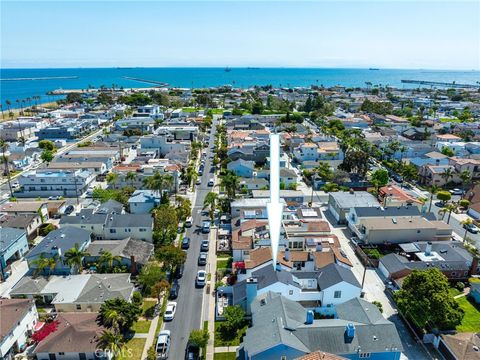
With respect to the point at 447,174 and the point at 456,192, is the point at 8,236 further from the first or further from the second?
the point at 456,192

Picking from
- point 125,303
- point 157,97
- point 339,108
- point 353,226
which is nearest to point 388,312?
point 353,226

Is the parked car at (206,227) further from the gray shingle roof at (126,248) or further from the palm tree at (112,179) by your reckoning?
the palm tree at (112,179)

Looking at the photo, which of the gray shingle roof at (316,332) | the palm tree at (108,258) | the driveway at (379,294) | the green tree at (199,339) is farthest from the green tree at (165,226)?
the driveway at (379,294)

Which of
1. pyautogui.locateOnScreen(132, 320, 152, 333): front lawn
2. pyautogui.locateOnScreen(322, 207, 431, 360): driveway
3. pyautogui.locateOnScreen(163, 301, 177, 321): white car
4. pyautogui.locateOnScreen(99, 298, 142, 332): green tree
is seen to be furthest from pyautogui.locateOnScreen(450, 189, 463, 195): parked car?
pyautogui.locateOnScreen(99, 298, 142, 332): green tree

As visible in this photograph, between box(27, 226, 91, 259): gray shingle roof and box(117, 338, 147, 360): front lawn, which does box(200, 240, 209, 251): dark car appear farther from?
box(117, 338, 147, 360): front lawn

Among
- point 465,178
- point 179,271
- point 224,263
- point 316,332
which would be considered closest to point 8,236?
point 179,271

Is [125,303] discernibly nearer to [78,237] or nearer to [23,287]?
[23,287]
